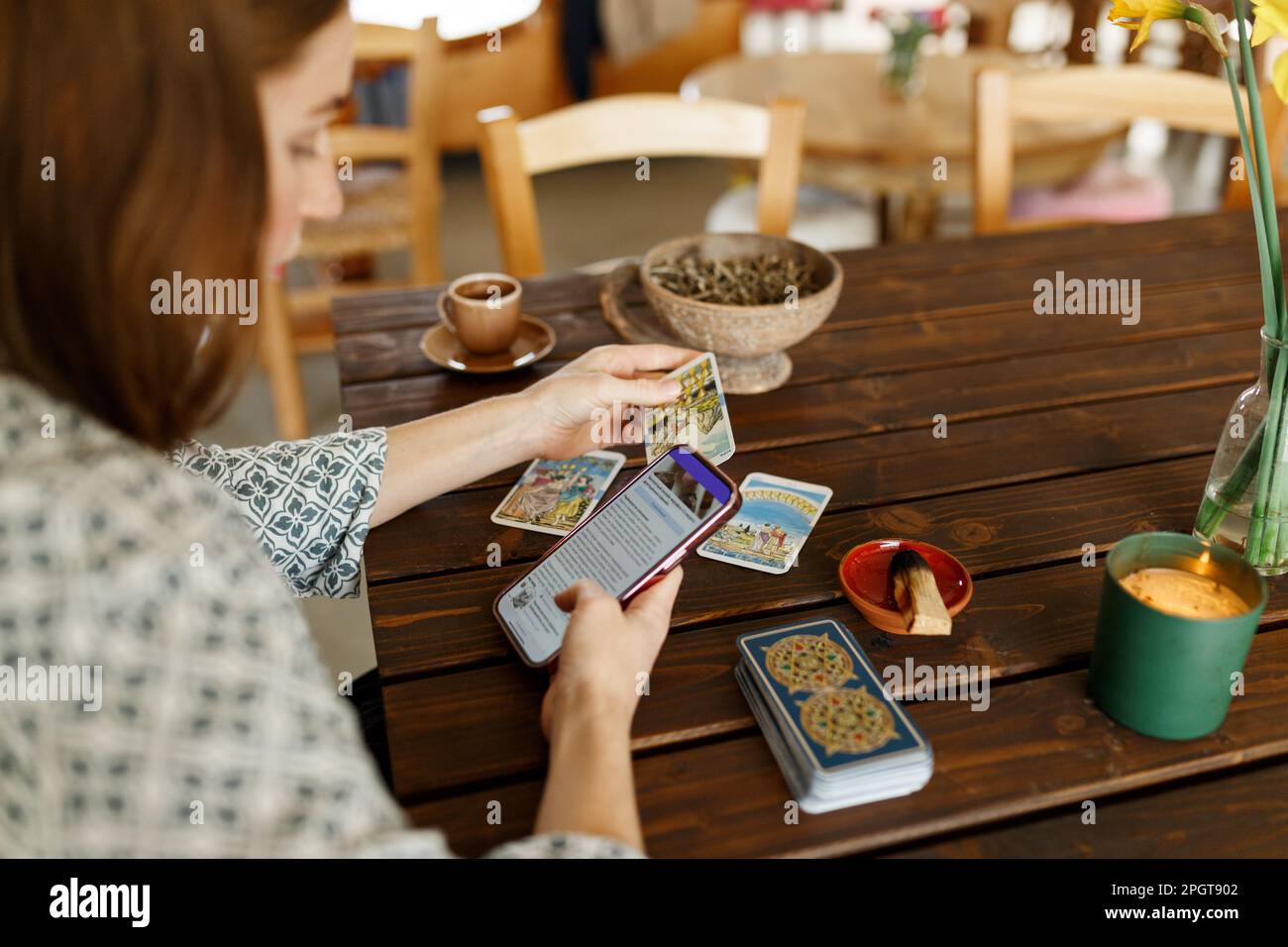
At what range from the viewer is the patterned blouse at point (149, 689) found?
1.99 feet

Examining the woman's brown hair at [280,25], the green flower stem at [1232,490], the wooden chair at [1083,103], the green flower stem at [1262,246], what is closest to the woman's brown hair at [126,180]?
the woman's brown hair at [280,25]

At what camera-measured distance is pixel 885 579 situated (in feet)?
3.19

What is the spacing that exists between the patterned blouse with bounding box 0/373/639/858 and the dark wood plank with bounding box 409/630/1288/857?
0.29 feet

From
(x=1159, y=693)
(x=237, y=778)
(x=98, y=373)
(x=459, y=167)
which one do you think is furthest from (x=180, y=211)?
(x=459, y=167)

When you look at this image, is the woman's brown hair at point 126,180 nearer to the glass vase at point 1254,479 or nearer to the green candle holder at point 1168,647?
the green candle holder at point 1168,647

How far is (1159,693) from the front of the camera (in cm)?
79

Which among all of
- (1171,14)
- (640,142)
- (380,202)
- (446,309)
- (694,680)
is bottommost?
(380,202)

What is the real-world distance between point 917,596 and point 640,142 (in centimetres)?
114

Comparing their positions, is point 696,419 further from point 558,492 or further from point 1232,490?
point 1232,490

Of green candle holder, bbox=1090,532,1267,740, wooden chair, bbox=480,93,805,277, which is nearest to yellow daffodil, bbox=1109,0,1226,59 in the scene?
green candle holder, bbox=1090,532,1267,740

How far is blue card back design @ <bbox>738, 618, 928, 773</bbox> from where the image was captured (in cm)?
76

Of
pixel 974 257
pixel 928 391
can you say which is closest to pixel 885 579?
pixel 928 391

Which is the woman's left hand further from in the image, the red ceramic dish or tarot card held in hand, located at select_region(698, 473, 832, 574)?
the red ceramic dish

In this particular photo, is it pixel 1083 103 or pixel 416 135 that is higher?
pixel 1083 103
